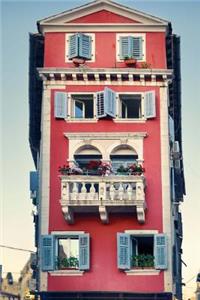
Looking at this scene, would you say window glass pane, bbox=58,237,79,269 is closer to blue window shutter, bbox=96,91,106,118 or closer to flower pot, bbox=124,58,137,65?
blue window shutter, bbox=96,91,106,118

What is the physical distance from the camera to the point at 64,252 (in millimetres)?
33969

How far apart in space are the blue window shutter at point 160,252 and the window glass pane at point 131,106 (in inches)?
219

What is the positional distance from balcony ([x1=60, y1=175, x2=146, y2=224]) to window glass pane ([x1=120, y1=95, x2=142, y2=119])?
11.7ft

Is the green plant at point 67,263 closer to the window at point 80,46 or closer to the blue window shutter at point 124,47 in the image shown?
the window at point 80,46

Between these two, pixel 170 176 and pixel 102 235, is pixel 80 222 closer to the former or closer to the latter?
pixel 102 235

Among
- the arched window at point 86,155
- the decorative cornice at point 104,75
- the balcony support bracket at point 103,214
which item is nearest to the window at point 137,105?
the decorative cornice at point 104,75

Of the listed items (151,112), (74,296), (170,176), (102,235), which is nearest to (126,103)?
(151,112)

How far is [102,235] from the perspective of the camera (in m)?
33.8

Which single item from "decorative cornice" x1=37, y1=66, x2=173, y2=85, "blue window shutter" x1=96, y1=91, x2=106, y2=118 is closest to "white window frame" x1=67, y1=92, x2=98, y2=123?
"blue window shutter" x1=96, y1=91, x2=106, y2=118

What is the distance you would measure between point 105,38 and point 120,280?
1049 cm

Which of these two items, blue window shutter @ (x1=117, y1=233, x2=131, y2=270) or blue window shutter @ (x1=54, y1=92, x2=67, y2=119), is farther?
blue window shutter @ (x1=54, y1=92, x2=67, y2=119)

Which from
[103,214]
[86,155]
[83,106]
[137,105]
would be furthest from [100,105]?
[103,214]

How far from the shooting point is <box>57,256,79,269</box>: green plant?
3366 centimetres

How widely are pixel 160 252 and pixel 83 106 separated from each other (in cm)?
721
